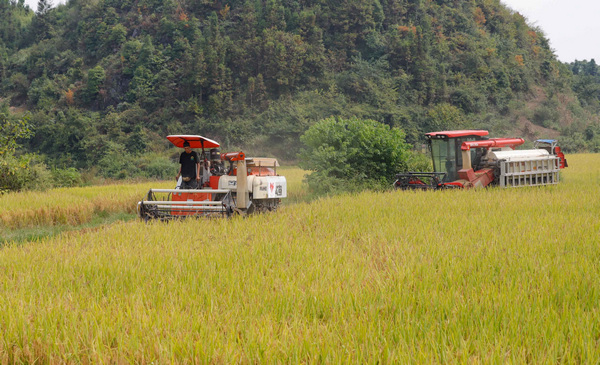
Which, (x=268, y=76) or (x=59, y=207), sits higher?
(x=268, y=76)

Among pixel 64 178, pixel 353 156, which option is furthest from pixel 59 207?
pixel 64 178

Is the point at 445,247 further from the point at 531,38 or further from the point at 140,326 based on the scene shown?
the point at 531,38

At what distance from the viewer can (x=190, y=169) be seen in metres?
10.5

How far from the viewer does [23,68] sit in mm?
54938

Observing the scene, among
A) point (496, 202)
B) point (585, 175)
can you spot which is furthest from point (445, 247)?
point (585, 175)

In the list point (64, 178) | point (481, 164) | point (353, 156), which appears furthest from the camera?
point (64, 178)

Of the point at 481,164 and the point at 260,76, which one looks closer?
the point at 481,164

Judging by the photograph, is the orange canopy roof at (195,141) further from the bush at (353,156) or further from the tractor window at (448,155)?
the tractor window at (448,155)

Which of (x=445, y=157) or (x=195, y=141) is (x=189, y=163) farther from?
(x=445, y=157)

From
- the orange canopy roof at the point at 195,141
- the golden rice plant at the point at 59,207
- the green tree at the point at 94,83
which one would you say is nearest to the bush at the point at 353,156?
the golden rice plant at the point at 59,207

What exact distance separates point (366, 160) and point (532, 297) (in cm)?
1348

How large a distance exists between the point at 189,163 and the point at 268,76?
117 feet

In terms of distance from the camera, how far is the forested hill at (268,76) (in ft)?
138

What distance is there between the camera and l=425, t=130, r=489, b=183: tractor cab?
1541 cm
